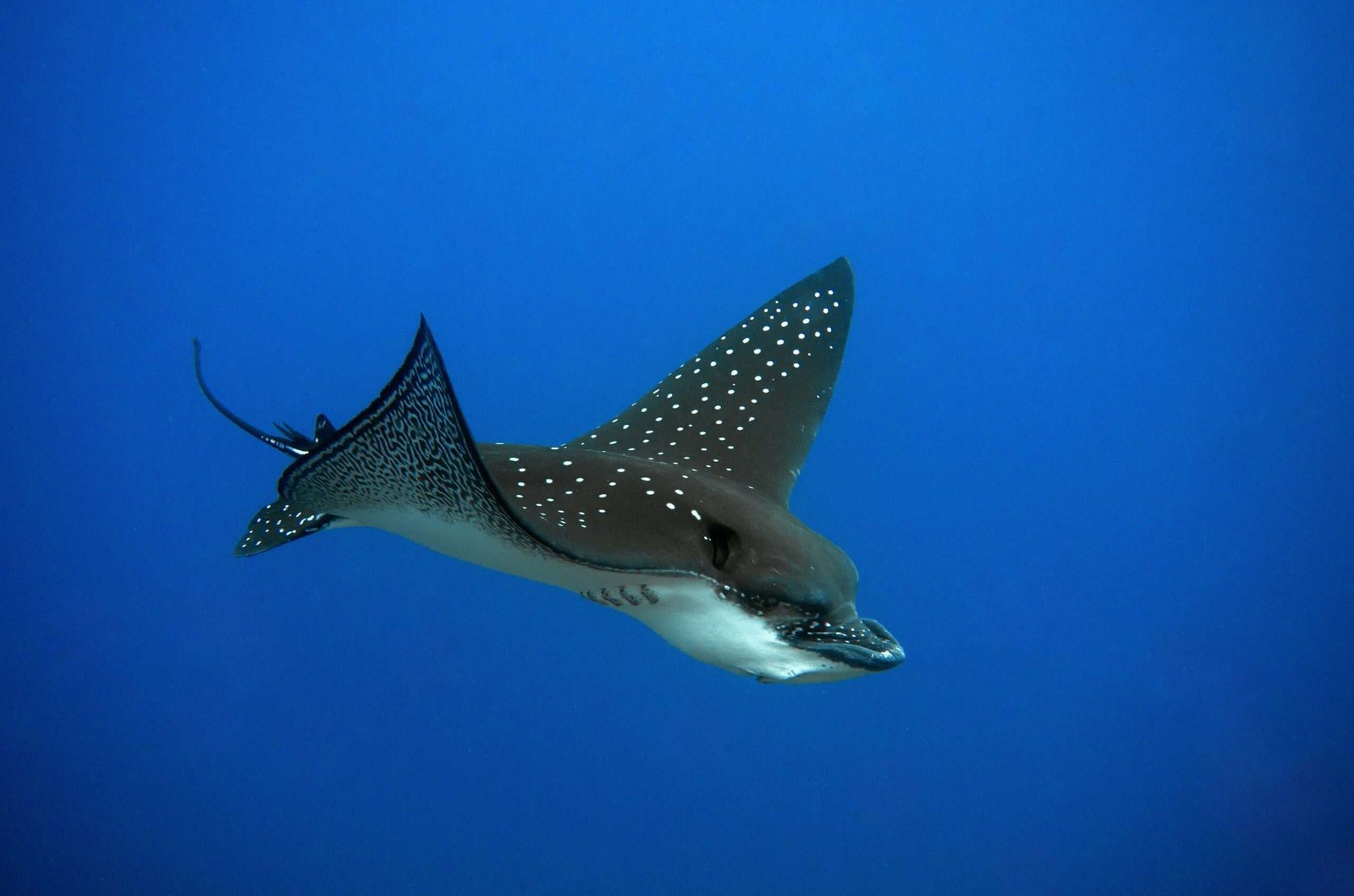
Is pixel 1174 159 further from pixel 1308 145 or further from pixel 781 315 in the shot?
pixel 781 315

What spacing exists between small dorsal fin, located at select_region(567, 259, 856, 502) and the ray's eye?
0.51m

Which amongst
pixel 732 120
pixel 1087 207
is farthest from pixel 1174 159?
pixel 732 120

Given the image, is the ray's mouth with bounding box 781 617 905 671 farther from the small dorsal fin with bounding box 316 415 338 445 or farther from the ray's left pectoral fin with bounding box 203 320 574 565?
the small dorsal fin with bounding box 316 415 338 445

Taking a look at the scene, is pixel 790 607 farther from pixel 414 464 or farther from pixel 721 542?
pixel 414 464

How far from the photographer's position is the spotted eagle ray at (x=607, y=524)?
1328 mm

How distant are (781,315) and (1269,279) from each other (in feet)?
9.31

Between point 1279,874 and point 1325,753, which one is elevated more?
point 1325,753

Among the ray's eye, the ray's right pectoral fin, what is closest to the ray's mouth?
the ray's eye

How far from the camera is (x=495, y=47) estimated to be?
11.1 ft

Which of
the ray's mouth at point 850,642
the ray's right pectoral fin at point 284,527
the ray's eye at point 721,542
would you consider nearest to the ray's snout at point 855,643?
the ray's mouth at point 850,642

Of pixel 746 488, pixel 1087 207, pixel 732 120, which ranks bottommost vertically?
pixel 746 488

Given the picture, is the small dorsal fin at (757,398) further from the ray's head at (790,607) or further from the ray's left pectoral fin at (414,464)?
the ray's left pectoral fin at (414,464)

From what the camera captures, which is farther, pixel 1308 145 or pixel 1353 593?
pixel 1353 593

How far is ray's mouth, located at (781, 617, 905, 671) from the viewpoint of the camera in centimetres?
148
